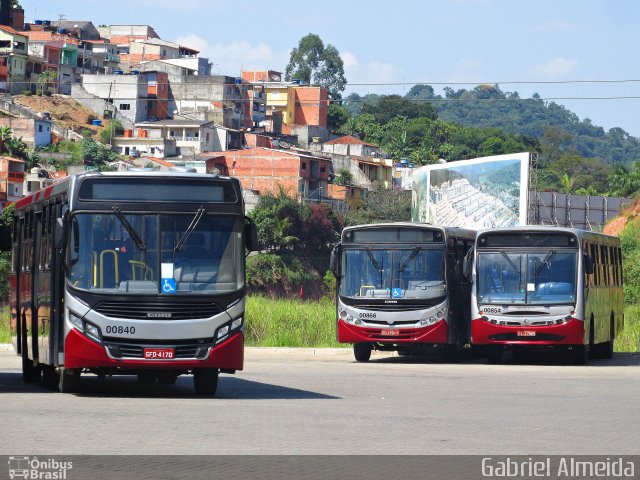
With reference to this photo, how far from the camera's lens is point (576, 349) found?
27984 mm

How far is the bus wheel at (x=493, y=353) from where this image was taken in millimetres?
28516

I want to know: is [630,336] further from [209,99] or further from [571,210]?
[209,99]

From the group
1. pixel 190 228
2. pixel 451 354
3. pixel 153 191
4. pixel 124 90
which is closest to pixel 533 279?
pixel 451 354

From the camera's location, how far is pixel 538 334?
1062 inches

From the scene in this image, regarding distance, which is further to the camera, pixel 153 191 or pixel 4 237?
pixel 4 237

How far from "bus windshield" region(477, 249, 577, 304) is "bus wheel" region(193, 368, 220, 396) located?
36.2ft

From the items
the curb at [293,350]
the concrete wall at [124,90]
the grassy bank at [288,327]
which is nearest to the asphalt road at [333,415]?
the curb at [293,350]

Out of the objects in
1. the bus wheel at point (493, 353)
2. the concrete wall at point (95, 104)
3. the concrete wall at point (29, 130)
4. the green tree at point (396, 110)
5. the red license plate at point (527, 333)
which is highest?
the green tree at point (396, 110)

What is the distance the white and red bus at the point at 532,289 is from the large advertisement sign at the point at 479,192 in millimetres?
26568

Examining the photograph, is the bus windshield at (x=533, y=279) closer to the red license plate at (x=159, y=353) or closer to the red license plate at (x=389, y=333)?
the red license plate at (x=389, y=333)

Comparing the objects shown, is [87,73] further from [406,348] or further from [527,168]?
[406,348]

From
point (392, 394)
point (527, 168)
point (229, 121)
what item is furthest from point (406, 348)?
point (229, 121)

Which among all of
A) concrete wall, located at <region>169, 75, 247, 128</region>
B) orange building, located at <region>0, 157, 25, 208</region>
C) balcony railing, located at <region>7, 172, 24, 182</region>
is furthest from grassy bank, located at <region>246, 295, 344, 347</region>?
concrete wall, located at <region>169, 75, 247, 128</region>
